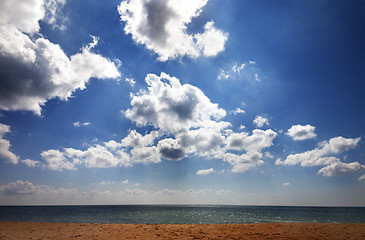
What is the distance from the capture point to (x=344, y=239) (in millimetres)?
13836

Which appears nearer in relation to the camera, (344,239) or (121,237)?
(344,239)

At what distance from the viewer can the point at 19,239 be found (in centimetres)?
1431

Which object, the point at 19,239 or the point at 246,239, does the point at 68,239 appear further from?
the point at 246,239

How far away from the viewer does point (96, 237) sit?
1491cm

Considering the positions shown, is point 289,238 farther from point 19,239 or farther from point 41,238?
point 19,239

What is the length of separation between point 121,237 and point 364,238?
18.6 metres

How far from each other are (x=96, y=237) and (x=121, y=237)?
2.02m

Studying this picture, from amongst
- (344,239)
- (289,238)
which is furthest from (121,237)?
(344,239)

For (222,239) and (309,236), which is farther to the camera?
(309,236)

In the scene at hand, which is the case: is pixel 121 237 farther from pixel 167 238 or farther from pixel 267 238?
pixel 267 238

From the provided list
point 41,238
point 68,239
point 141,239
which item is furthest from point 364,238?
point 41,238

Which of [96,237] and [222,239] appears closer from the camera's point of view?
[222,239]

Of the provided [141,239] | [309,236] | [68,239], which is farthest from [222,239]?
[68,239]

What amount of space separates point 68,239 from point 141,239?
567cm
